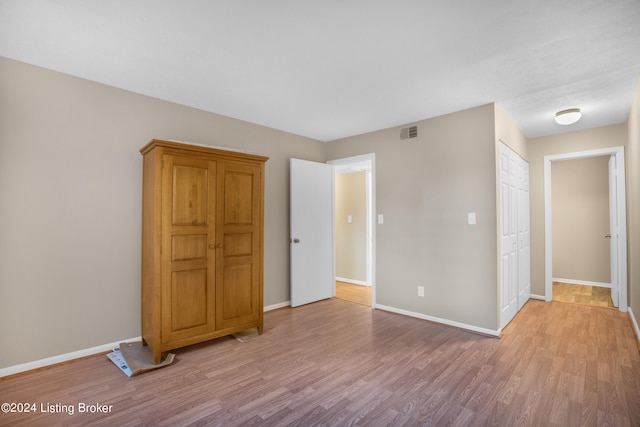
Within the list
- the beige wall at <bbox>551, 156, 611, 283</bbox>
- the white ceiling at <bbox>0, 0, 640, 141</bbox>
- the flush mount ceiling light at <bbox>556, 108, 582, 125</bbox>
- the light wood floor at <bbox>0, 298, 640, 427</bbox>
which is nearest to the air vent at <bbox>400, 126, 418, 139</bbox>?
the white ceiling at <bbox>0, 0, 640, 141</bbox>

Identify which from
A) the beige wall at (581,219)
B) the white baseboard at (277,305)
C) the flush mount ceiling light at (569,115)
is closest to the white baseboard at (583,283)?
the beige wall at (581,219)

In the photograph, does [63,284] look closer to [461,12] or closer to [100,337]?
[100,337]

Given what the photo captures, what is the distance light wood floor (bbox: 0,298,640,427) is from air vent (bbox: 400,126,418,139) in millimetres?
2393

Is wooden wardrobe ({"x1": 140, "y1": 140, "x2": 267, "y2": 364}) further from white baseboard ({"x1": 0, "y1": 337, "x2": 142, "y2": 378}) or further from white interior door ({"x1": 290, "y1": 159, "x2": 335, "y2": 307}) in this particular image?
white interior door ({"x1": 290, "y1": 159, "x2": 335, "y2": 307})

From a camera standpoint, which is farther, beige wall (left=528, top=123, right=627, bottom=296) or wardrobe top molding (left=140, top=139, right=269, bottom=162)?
beige wall (left=528, top=123, right=627, bottom=296)

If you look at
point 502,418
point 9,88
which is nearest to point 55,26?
point 9,88

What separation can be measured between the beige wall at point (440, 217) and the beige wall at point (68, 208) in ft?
9.18

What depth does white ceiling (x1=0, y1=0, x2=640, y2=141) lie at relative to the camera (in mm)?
1876

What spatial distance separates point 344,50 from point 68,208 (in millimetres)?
2696

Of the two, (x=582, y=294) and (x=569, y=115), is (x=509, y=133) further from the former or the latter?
(x=582, y=294)

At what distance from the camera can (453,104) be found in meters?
3.39

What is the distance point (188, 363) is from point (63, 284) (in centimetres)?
127

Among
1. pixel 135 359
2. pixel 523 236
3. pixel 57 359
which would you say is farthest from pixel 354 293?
pixel 57 359

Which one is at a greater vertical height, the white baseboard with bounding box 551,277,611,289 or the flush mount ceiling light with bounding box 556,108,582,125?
the flush mount ceiling light with bounding box 556,108,582,125
